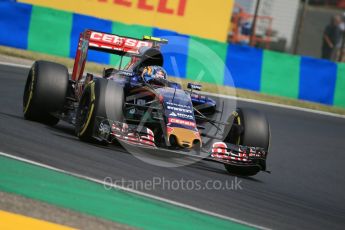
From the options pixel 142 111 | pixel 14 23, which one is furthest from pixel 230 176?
pixel 14 23

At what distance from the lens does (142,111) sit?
10023mm

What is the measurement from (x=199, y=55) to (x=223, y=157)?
34.8 feet

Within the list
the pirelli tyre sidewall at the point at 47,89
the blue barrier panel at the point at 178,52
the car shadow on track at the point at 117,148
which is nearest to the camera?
the car shadow on track at the point at 117,148

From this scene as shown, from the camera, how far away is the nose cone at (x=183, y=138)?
363 inches

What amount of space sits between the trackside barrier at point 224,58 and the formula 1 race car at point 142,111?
27.0 ft

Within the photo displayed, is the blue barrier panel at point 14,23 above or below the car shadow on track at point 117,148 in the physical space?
above

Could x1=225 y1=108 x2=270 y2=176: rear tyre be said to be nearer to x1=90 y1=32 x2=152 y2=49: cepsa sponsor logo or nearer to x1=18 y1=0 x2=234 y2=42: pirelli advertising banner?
x1=90 y1=32 x2=152 y2=49: cepsa sponsor logo

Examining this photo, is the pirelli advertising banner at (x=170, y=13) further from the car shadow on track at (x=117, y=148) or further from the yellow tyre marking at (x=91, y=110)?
the yellow tyre marking at (x=91, y=110)

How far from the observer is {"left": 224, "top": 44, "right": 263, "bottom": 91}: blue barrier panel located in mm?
19703

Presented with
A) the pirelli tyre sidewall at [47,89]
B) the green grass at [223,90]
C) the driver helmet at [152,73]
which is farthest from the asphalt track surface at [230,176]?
the green grass at [223,90]

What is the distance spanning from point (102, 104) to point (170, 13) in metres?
13.1

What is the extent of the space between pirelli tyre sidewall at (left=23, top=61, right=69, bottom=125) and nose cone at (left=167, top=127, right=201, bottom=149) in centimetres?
182

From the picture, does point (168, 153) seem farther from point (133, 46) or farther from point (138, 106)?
point (133, 46)

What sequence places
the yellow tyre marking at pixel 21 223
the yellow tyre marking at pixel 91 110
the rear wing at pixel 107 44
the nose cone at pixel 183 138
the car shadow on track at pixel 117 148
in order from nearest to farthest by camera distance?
the yellow tyre marking at pixel 21 223 < the nose cone at pixel 183 138 < the yellow tyre marking at pixel 91 110 < the car shadow on track at pixel 117 148 < the rear wing at pixel 107 44
